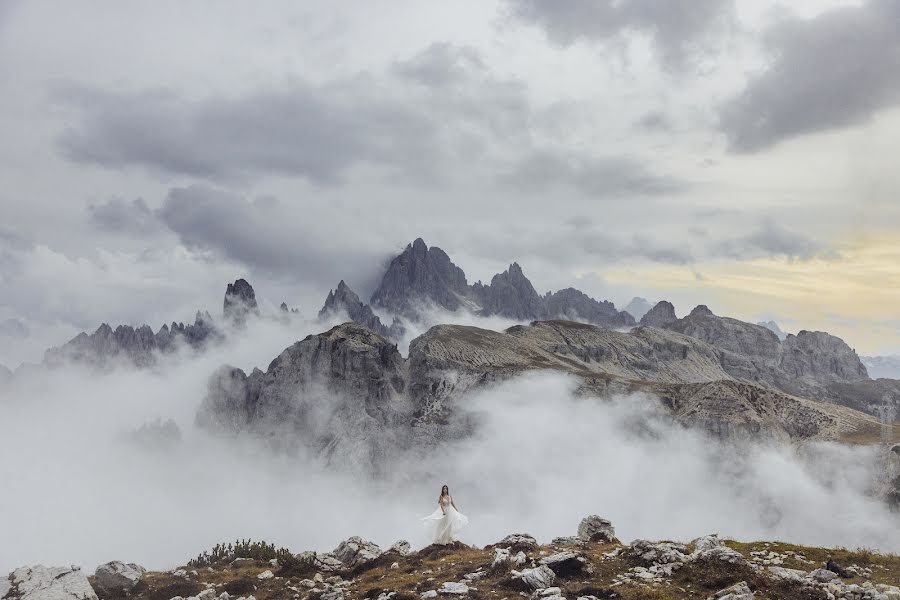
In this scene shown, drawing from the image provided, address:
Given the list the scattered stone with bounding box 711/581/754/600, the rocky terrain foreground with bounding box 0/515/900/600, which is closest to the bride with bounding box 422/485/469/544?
the rocky terrain foreground with bounding box 0/515/900/600

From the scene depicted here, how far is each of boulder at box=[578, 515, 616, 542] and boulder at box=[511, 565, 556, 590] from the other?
47.4 feet

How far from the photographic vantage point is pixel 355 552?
156ft

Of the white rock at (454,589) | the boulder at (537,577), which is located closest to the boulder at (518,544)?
the boulder at (537,577)

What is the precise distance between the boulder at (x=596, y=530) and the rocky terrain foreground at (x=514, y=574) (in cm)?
11

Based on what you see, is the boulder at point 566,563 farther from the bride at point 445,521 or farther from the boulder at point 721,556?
the bride at point 445,521

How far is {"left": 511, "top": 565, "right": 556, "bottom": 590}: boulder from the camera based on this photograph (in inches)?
1179

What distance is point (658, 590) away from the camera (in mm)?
27516

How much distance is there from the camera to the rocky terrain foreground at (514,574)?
27734 millimetres

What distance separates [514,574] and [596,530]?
1703 cm

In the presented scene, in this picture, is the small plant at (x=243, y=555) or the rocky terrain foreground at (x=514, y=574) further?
the small plant at (x=243, y=555)

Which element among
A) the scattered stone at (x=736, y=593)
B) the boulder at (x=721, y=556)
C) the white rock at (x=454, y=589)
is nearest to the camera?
the scattered stone at (x=736, y=593)

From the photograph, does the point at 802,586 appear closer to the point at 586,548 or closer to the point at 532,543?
the point at 586,548

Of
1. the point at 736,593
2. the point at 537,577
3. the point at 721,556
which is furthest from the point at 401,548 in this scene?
the point at 736,593

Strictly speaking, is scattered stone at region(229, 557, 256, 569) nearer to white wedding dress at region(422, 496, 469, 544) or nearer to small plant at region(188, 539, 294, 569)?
small plant at region(188, 539, 294, 569)
